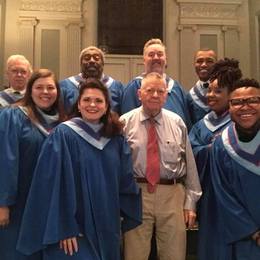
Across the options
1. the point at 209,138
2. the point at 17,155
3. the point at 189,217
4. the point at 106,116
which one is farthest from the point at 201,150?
the point at 17,155

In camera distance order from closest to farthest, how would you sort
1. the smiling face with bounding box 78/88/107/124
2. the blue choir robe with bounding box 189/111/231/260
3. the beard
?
1. the smiling face with bounding box 78/88/107/124
2. the blue choir robe with bounding box 189/111/231/260
3. the beard

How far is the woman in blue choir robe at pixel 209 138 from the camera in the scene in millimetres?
3598

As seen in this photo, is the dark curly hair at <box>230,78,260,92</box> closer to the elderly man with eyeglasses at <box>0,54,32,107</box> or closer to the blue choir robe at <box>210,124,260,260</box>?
the blue choir robe at <box>210,124,260,260</box>

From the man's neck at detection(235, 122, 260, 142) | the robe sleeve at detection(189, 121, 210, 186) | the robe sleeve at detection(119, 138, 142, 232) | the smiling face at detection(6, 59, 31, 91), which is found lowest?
the robe sleeve at detection(119, 138, 142, 232)

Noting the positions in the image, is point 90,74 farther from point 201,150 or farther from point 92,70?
point 201,150

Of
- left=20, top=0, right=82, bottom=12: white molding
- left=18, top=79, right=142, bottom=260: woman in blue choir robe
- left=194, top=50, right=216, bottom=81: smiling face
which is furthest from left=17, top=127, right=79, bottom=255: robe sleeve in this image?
left=20, top=0, right=82, bottom=12: white molding

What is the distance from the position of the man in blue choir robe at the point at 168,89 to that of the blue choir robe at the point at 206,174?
20.4 inches

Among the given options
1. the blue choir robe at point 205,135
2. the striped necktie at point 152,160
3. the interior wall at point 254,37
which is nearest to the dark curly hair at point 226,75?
the blue choir robe at point 205,135

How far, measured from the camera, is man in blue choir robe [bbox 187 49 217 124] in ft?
15.3

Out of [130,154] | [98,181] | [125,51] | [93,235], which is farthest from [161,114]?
[125,51]

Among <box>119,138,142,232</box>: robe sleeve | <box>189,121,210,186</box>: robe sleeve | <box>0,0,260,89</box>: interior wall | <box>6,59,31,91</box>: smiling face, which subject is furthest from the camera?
<box>0,0,260,89</box>: interior wall

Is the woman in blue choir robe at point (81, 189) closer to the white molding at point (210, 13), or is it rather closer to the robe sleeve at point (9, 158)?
the robe sleeve at point (9, 158)

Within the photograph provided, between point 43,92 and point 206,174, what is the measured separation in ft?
4.85

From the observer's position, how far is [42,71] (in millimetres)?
3516
